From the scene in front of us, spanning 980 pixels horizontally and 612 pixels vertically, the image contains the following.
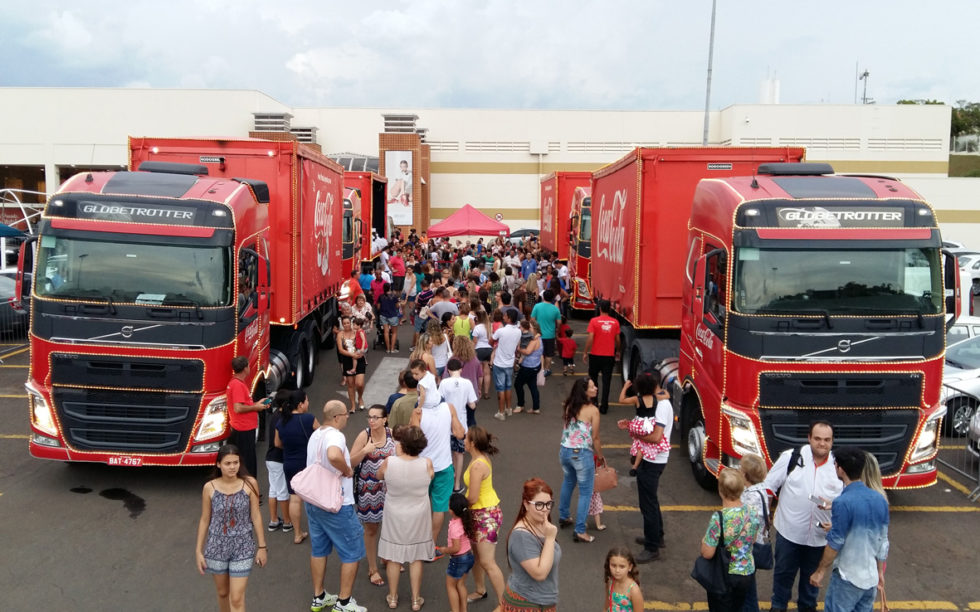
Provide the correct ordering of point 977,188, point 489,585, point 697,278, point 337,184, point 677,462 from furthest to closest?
point 977,188 < point 337,184 < point 677,462 < point 697,278 < point 489,585

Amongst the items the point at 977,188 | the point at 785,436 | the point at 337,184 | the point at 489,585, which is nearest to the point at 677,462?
the point at 785,436

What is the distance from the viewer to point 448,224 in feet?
81.4

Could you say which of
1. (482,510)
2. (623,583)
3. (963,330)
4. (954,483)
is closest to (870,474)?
(623,583)

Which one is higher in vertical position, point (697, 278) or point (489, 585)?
point (697, 278)

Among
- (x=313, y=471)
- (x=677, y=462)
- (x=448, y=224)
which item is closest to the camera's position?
(x=313, y=471)

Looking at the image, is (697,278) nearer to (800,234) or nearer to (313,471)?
(800,234)

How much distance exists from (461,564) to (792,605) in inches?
114

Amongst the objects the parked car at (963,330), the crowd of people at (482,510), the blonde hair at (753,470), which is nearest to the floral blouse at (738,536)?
the crowd of people at (482,510)

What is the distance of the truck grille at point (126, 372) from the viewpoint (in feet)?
27.5

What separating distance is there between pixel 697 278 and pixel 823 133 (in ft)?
141

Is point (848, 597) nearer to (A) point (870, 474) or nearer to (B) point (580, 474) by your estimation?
(A) point (870, 474)

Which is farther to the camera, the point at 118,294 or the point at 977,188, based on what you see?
the point at 977,188

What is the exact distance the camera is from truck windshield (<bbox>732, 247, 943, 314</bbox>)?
318 inches

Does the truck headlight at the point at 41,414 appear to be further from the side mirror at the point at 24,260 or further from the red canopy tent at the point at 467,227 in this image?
the red canopy tent at the point at 467,227
